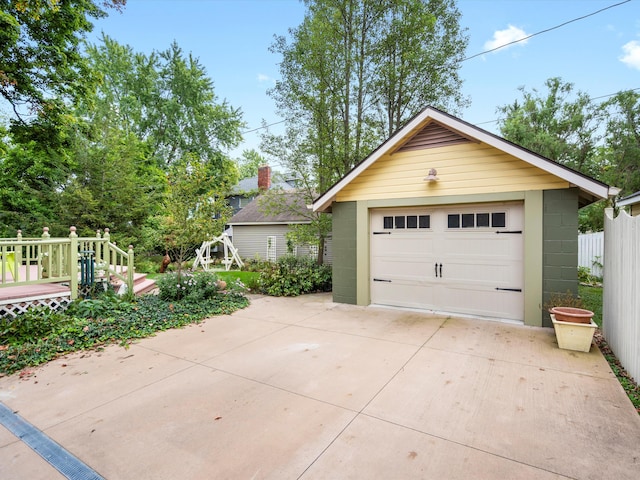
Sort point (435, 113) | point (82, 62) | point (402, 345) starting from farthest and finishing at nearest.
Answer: point (82, 62) < point (435, 113) < point (402, 345)

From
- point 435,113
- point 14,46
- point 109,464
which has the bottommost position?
point 109,464

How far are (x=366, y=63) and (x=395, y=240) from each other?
6228 millimetres

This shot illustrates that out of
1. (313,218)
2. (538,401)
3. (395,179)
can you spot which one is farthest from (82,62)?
(538,401)

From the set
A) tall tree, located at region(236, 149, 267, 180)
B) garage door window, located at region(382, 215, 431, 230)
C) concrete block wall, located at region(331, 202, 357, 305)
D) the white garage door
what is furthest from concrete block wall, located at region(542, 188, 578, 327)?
tall tree, located at region(236, 149, 267, 180)

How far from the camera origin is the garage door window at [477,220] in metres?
6.09

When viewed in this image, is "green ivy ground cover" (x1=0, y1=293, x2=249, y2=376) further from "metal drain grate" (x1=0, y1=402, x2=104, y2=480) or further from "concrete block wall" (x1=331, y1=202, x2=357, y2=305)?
"concrete block wall" (x1=331, y1=202, x2=357, y2=305)

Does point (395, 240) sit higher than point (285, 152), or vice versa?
point (285, 152)

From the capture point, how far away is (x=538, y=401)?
123 inches

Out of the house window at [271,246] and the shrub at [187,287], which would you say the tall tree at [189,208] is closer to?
the shrub at [187,287]

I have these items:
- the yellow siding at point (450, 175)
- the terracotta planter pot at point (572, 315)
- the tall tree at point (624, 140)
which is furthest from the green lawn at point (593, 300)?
the tall tree at point (624, 140)

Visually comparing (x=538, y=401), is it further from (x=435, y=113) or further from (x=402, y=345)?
(x=435, y=113)

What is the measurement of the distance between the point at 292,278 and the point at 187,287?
2.86 metres

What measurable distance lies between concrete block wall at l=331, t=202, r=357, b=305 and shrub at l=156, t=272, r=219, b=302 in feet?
9.90

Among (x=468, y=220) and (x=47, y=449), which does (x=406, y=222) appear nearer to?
(x=468, y=220)
